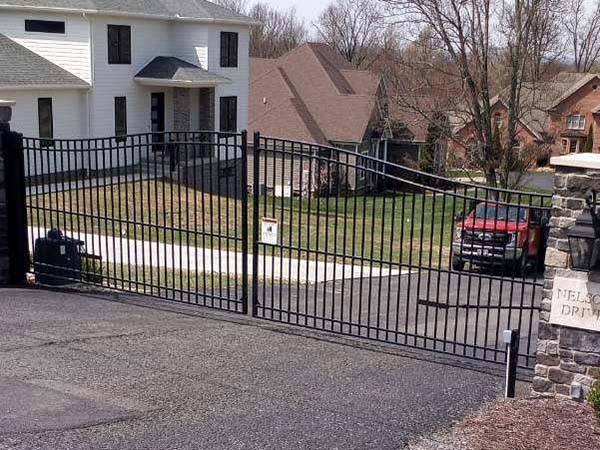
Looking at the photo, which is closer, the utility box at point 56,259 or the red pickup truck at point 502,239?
the red pickup truck at point 502,239

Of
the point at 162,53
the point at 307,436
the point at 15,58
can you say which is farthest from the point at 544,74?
the point at 307,436

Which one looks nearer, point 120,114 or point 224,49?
point 120,114

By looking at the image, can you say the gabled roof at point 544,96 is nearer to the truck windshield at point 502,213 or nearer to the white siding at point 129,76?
the white siding at point 129,76

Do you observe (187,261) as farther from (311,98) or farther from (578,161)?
(311,98)

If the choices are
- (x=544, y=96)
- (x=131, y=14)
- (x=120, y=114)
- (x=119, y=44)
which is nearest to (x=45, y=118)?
(x=120, y=114)

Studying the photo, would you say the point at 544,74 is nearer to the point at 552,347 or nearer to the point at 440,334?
the point at 440,334

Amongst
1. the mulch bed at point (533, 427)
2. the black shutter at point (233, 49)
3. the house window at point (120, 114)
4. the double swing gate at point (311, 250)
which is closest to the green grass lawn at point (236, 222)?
the double swing gate at point (311, 250)

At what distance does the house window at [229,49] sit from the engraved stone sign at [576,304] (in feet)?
81.8

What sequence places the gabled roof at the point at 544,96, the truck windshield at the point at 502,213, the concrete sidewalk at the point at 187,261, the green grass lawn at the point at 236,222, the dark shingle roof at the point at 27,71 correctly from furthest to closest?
Answer: the gabled roof at the point at 544,96 → the dark shingle roof at the point at 27,71 → the concrete sidewalk at the point at 187,261 → the green grass lawn at the point at 236,222 → the truck windshield at the point at 502,213

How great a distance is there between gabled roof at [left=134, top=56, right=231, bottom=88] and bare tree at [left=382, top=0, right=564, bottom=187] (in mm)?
7314

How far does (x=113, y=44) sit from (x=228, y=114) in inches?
233

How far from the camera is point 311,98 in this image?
113 feet

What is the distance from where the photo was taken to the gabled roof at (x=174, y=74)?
1058 inches

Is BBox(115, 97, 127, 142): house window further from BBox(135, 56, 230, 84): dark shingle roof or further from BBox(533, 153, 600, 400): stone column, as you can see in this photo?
BBox(533, 153, 600, 400): stone column
